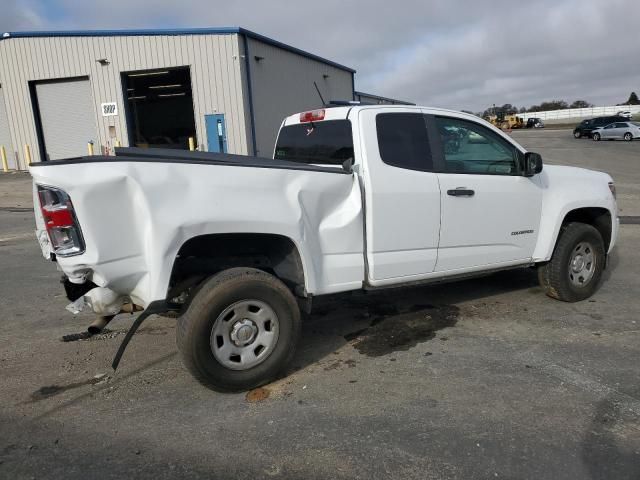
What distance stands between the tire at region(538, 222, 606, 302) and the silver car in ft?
129

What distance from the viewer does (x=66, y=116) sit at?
71.5ft

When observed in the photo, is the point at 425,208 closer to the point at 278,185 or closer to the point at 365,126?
the point at 365,126

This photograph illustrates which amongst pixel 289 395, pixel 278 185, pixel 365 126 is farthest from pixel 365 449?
pixel 365 126

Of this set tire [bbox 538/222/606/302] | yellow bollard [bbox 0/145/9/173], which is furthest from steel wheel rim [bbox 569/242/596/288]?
yellow bollard [bbox 0/145/9/173]

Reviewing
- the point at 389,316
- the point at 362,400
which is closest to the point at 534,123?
the point at 389,316

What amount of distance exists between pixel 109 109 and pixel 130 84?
9.09 feet

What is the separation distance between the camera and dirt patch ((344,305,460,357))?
4.45m

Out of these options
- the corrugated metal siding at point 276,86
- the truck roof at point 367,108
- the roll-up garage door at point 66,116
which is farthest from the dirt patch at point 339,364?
the roll-up garage door at point 66,116

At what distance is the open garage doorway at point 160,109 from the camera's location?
22.0 meters

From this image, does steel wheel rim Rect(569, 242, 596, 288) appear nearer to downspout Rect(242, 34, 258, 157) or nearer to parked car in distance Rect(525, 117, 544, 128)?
downspout Rect(242, 34, 258, 157)

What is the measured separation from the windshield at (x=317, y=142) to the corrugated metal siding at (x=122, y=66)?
14979mm

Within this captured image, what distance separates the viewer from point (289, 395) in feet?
12.0

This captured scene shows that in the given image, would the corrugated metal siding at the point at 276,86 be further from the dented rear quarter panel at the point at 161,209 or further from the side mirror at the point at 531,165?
the dented rear quarter panel at the point at 161,209

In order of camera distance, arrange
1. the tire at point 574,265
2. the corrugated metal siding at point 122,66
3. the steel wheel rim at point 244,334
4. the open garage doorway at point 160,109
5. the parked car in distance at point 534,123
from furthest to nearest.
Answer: the parked car in distance at point 534,123 → the open garage doorway at point 160,109 → the corrugated metal siding at point 122,66 → the tire at point 574,265 → the steel wheel rim at point 244,334
